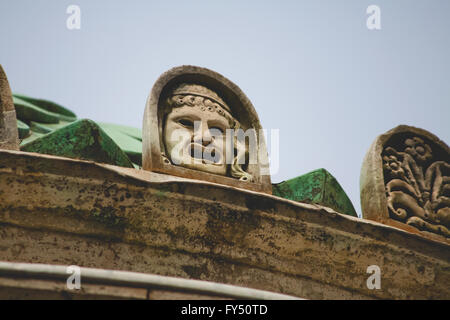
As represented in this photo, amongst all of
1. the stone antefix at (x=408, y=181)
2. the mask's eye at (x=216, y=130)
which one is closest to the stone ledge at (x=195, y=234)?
the stone antefix at (x=408, y=181)

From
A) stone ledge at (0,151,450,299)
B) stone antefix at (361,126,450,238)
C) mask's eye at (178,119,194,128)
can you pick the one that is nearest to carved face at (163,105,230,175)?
mask's eye at (178,119,194,128)

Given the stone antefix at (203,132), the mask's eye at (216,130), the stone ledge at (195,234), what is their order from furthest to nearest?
the mask's eye at (216,130) → the stone antefix at (203,132) → the stone ledge at (195,234)

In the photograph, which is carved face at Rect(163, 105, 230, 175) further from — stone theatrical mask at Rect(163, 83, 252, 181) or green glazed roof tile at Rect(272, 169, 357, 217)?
green glazed roof tile at Rect(272, 169, 357, 217)

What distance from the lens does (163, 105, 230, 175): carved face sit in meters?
3.12

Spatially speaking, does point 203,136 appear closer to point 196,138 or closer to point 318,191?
point 196,138

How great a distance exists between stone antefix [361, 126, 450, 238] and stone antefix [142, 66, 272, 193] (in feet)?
2.24

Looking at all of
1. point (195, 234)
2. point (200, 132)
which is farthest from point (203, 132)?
point (195, 234)

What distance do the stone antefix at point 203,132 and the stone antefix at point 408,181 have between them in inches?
26.9

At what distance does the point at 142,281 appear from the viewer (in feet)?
6.60

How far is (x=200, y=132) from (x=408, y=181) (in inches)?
56.2

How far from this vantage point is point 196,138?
323 centimetres

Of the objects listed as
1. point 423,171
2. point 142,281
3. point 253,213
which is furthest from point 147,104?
point 423,171

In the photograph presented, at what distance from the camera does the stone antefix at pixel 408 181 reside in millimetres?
3330

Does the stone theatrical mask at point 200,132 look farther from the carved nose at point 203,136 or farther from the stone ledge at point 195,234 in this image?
the stone ledge at point 195,234
